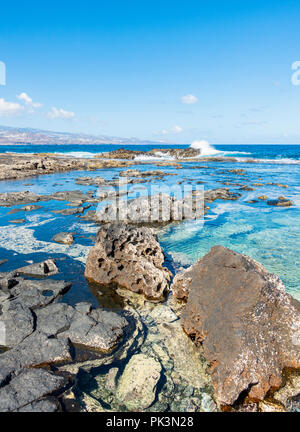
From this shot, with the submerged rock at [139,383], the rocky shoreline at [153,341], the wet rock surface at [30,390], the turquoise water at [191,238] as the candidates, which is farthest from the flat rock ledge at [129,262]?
the wet rock surface at [30,390]

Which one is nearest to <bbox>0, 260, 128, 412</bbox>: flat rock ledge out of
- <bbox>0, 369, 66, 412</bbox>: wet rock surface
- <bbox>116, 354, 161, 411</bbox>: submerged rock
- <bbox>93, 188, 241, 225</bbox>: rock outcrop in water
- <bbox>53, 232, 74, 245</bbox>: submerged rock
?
<bbox>0, 369, 66, 412</bbox>: wet rock surface

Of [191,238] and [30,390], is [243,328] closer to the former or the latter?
[30,390]

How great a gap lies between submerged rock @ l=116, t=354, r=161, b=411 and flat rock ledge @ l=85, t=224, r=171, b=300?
3061mm

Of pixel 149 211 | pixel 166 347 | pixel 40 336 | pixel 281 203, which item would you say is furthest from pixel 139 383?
pixel 281 203

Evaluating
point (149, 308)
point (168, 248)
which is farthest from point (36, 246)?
point (149, 308)

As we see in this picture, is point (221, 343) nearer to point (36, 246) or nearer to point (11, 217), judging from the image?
point (36, 246)

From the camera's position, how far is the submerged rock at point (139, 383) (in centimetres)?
500

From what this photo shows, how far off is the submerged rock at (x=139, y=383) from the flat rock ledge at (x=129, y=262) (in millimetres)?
3061

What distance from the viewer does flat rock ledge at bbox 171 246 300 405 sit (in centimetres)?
507

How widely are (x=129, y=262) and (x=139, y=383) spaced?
4710mm

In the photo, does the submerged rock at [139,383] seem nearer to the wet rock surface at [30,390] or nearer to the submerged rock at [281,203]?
the wet rock surface at [30,390]

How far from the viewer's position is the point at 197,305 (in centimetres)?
680

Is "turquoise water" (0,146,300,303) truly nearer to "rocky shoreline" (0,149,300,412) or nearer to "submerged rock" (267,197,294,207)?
"submerged rock" (267,197,294,207)
